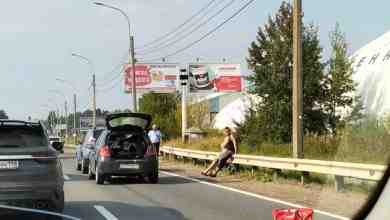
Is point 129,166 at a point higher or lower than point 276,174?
higher

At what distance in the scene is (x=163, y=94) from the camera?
74938 mm

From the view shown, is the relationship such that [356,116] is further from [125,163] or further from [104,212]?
[125,163]

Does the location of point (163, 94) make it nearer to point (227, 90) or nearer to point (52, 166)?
point (227, 90)

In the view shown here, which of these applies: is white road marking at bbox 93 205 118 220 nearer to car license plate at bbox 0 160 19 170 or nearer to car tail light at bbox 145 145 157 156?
car license plate at bbox 0 160 19 170

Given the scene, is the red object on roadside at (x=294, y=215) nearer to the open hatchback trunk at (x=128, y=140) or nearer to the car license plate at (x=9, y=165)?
the car license plate at (x=9, y=165)

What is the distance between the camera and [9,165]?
10.7 meters

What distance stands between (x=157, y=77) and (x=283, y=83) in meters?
27.8

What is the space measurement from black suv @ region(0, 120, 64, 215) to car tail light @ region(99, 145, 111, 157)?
817 centimetres

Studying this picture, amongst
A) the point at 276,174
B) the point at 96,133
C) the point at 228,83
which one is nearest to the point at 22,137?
the point at 276,174

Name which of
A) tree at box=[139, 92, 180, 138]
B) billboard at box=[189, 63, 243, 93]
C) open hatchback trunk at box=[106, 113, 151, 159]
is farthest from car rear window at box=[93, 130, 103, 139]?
tree at box=[139, 92, 180, 138]

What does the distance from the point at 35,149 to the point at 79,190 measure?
6.44 m

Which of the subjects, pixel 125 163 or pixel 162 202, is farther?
pixel 125 163

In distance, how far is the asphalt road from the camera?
12258 millimetres

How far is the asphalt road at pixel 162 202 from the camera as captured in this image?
1226 cm
